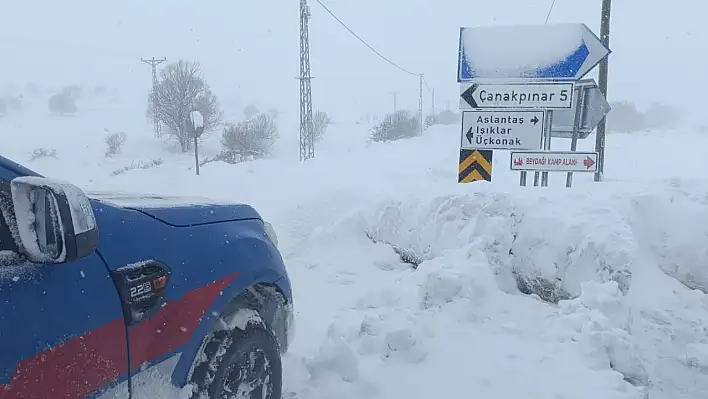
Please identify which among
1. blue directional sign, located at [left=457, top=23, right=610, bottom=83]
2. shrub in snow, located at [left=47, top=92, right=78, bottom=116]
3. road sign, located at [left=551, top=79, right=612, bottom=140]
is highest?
shrub in snow, located at [left=47, top=92, right=78, bottom=116]

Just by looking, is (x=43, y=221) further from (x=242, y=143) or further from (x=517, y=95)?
(x=242, y=143)

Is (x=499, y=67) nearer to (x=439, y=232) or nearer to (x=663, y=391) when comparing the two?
(x=439, y=232)

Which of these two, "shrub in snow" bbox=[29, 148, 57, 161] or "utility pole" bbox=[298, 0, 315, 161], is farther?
"utility pole" bbox=[298, 0, 315, 161]

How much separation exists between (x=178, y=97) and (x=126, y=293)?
44.5m

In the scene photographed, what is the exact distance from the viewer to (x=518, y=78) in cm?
741

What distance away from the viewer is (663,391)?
3977 mm

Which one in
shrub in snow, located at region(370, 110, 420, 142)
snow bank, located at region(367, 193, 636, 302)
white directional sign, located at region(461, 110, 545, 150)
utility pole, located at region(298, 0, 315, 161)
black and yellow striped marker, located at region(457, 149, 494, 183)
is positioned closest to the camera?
snow bank, located at region(367, 193, 636, 302)

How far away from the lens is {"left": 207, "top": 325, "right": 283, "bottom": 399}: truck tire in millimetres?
2469

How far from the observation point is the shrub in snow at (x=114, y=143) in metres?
38.0

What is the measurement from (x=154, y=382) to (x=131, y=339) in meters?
0.25

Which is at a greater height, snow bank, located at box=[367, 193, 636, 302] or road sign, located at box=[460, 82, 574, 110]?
road sign, located at box=[460, 82, 574, 110]

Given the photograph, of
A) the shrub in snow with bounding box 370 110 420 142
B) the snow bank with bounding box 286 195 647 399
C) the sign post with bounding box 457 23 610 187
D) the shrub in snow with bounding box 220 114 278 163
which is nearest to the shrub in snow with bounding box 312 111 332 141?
the shrub in snow with bounding box 370 110 420 142

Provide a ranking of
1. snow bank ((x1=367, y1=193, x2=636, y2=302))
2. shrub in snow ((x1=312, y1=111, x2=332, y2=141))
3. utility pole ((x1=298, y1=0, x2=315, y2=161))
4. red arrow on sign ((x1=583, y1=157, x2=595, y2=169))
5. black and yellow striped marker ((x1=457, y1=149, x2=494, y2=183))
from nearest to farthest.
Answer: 1. snow bank ((x1=367, y1=193, x2=636, y2=302))
2. black and yellow striped marker ((x1=457, y1=149, x2=494, y2=183))
3. red arrow on sign ((x1=583, y1=157, x2=595, y2=169))
4. utility pole ((x1=298, y1=0, x2=315, y2=161))
5. shrub in snow ((x1=312, y1=111, x2=332, y2=141))

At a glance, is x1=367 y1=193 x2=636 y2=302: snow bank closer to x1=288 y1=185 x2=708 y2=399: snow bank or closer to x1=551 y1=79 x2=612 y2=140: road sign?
x1=288 y1=185 x2=708 y2=399: snow bank
